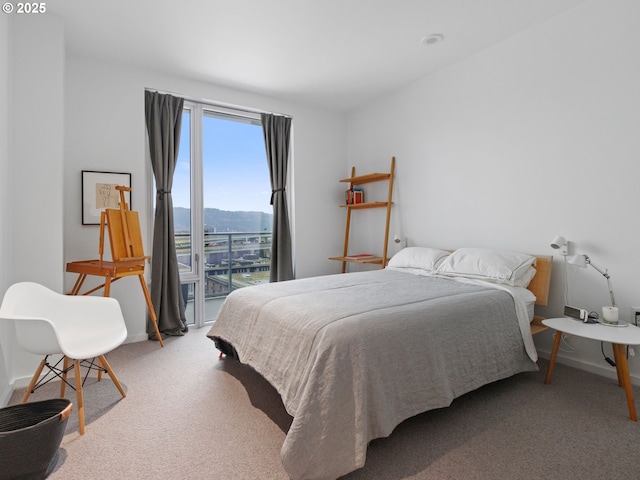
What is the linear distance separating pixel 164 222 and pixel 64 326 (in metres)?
1.48

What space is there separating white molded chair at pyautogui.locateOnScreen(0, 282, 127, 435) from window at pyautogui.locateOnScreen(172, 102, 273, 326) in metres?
1.50

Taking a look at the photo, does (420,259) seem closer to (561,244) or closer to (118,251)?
(561,244)

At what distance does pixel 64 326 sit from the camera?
2.22 meters

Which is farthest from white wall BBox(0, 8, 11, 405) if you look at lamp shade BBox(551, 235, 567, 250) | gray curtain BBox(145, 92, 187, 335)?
lamp shade BBox(551, 235, 567, 250)

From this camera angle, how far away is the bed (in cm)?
150

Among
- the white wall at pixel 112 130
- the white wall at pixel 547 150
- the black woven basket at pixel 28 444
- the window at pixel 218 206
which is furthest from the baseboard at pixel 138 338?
the white wall at pixel 547 150

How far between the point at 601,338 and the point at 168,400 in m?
2.65

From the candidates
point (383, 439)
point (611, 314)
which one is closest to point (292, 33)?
point (383, 439)

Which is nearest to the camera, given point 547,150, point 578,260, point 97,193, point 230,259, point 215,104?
point 578,260

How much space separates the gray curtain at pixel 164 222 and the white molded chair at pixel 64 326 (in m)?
1.15

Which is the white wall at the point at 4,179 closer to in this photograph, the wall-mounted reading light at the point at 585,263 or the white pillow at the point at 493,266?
the white pillow at the point at 493,266

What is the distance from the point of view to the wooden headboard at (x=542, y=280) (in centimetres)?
264

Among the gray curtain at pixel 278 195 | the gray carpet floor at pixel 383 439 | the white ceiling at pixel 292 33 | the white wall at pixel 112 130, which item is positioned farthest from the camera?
the gray curtain at pixel 278 195

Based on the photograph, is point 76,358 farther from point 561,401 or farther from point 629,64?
point 629,64
